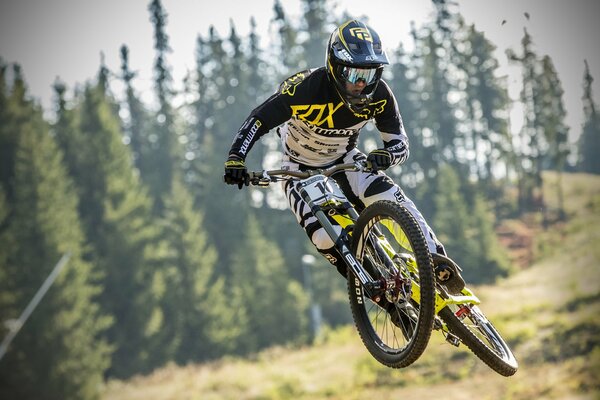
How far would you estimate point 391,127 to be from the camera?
363 inches

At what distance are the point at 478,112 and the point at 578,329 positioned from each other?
32.3 meters

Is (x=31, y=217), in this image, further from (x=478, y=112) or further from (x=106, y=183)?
(x=478, y=112)

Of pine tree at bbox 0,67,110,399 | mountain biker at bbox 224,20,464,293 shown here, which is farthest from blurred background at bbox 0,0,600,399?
mountain biker at bbox 224,20,464,293

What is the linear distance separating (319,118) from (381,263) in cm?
Answer: 201

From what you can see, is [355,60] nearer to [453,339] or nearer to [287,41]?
[453,339]

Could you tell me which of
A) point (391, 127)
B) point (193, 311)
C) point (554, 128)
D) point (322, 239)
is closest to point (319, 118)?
point (391, 127)

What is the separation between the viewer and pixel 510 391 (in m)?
38.0

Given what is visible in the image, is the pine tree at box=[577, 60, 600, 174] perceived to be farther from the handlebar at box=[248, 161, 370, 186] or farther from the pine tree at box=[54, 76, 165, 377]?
the pine tree at box=[54, 76, 165, 377]

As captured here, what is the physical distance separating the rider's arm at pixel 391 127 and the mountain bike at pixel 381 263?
0.81 meters

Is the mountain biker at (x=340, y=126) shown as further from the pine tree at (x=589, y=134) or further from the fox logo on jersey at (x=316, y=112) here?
the pine tree at (x=589, y=134)

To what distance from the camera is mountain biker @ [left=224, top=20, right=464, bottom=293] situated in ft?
26.7

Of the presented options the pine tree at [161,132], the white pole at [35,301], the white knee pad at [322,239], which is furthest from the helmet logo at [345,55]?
the pine tree at [161,132]

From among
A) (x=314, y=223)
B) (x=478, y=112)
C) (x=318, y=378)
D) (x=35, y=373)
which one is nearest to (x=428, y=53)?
(x=478, y=112)

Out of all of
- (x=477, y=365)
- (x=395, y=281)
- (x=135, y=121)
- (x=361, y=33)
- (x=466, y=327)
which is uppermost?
(x=135, y=121)
